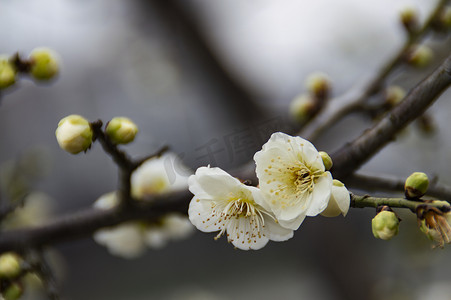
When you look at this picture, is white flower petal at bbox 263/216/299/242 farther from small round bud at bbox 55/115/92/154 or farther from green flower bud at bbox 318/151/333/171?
small round bud at bbox 55/115/92/154

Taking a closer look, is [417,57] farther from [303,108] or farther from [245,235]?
[245,235]

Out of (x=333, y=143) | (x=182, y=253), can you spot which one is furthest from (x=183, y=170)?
(x=182, y=253)

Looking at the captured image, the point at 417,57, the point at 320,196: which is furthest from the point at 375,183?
the point at 417,57

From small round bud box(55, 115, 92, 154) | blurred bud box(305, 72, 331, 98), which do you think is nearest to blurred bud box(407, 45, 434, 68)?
blurred bud box(305, 72, 331, 98)

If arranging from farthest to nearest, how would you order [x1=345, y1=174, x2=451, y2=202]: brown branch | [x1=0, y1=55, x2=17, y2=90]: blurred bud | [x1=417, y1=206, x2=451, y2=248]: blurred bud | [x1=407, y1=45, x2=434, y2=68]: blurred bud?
[x1=407, y1=45, x2=434, y2=68]: blurred bud, [x1=0, y1=55, x2=17, y2=90]: blurred bud, [x1=345, y1=174, x2=451, y2=202]: brown branch, [x1=417, y1=206, x2=451, y2=248]: blurred bud

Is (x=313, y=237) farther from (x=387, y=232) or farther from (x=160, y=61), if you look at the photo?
(x=160, y=61)

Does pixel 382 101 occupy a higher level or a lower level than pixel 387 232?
higher
